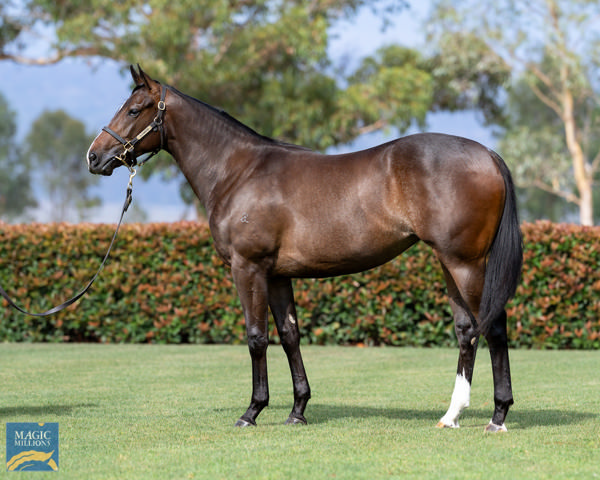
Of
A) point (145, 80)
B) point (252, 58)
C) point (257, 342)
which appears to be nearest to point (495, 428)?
point (257, 342)

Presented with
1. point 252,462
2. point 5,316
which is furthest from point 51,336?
point 252,462

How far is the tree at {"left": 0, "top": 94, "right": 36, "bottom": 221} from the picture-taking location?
206ft

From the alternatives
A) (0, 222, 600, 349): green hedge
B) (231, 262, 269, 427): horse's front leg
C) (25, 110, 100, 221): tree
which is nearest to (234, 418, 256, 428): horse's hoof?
(231, 262, 269, 427): horse's front leg

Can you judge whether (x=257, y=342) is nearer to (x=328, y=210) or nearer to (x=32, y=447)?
(x=328, y=210)

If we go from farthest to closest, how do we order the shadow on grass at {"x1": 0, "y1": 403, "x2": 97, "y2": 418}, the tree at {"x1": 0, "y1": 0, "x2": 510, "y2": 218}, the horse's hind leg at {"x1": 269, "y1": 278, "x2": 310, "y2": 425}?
the tree at {"x1": 0, "y1": 0, "x2": 510, "y2": 218} → the shadow on grass at {"x1": 0, "y1": 403, "x2": 97, "y2": 418} → the horse's hind leg at {"x1": 269, "y1": 278, "x2": 310, "y2": 425}

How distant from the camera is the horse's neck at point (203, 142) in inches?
237

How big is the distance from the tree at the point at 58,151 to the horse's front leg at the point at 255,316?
84.0 m

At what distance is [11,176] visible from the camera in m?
65.2

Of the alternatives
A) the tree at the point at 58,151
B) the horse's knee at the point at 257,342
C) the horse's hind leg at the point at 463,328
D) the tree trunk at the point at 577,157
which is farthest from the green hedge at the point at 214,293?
the tree at the point at 58,151

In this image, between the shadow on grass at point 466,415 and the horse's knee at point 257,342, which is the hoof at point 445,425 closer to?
the shadow on grass at point 466,415

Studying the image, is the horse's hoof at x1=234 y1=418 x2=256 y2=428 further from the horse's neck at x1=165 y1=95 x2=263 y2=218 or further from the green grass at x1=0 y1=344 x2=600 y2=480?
the horse's neck at x1=165 y1=95 x2=263 y2=218

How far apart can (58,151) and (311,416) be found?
87076 millimetres

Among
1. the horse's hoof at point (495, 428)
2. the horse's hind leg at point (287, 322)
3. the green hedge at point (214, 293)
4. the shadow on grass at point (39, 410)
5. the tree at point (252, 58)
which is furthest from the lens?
the tree at point (252, 58)

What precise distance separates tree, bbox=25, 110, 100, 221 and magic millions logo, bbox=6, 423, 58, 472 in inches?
3342
